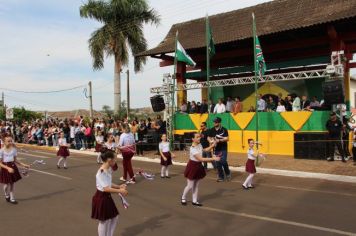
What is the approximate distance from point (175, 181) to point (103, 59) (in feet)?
75.6

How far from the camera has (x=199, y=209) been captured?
8.99 meters

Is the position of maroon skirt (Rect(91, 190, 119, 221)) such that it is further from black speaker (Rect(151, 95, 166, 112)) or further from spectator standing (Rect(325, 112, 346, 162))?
black speaker (Rect(151, 95, 166, 112))

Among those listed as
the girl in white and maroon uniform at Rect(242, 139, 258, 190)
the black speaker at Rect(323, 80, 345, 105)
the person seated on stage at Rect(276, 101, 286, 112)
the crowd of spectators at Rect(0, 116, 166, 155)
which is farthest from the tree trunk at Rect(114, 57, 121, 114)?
the girl in white and maroon uniform at Rect(242, 139, 258, 190)

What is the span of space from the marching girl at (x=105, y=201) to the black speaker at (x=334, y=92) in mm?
12687

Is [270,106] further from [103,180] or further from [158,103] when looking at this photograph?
[103,180]

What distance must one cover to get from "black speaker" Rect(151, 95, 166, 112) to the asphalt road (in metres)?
10.2

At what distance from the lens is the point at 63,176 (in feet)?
47.4

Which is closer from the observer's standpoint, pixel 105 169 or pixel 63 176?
pixel 105 169

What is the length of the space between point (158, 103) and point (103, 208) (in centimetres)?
1747

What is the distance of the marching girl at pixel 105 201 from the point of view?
6039 millimetres

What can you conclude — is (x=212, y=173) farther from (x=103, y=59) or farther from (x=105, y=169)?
(x=103, y=59)

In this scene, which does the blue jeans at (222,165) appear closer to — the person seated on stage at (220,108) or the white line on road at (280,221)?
the white line on road at (280,221)

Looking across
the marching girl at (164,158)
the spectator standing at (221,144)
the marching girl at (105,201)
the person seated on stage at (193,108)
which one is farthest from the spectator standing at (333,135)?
the marching girl at (105,201)

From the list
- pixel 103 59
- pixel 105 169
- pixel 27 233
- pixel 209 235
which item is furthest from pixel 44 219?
pixel 103 59
